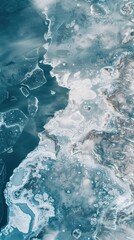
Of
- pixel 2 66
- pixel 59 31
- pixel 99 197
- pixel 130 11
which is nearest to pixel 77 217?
pixel 99 197

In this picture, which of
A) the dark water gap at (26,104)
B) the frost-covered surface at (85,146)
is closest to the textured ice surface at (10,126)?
the dark water gap at (26,104)

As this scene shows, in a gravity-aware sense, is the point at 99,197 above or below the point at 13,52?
below

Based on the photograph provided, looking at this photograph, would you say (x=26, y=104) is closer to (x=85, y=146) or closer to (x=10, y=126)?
(x=10, y=126)

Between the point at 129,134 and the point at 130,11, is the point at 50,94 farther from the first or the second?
the point at 130,11

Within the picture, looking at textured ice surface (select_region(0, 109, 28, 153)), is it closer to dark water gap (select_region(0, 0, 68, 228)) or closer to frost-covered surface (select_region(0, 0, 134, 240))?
dark water gap (select_region(0, 0, 68, 228))

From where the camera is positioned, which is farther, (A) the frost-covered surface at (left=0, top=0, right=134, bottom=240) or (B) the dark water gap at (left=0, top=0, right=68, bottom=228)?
(B) the dark water gap at (left=0, top=0, right=68, bottom=228)

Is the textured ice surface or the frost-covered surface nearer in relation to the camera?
the frost-covered surface

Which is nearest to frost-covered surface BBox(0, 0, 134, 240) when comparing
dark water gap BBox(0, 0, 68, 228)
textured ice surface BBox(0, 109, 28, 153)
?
dark water gap BBox(0, 0, 68, 228)

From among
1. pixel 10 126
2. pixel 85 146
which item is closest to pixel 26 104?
pixel 10 126
